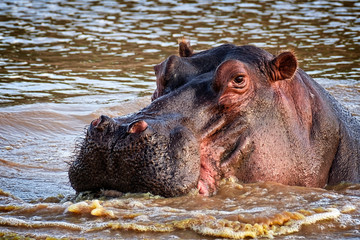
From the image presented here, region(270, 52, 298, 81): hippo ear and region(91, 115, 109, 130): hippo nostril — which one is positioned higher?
region(270, 52, 298, 81): hippo ear

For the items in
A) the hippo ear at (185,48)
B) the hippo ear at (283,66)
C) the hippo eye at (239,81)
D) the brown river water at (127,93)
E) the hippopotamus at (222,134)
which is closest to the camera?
the brown river water at (127,93)

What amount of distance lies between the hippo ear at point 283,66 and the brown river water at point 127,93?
0.83m

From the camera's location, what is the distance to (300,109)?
527 centimetres

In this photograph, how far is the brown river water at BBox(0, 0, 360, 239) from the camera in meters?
4.39

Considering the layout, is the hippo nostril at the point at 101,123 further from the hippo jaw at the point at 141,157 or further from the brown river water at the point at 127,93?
the brown river water at the point at 127,93

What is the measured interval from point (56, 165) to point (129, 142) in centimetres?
251

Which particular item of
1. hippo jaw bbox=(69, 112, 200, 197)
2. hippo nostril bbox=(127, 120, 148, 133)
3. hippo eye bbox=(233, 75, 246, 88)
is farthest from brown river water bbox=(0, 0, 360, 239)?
hippo eye bbox=(233, 75, 246, 88)

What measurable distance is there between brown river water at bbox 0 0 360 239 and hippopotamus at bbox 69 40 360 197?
14 centimetres

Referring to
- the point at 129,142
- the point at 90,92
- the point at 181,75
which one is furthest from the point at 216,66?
the point at 90,92

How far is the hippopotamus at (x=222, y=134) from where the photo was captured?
450 cm

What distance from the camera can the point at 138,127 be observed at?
4484mm

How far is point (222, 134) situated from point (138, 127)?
696mm

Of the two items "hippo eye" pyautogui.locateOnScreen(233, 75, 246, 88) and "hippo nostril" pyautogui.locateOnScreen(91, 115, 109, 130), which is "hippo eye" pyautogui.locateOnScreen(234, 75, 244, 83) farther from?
"hippo nostril" pyautogui.locateOnScreen(91, 115, 109, 130)

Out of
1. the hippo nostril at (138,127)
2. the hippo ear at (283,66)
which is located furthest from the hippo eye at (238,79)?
the hippo nostril at (138,127)
